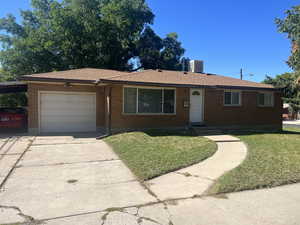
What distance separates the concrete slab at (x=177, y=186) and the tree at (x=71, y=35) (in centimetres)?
1852

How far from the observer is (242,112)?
41.0 feet

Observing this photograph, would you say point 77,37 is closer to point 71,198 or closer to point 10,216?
point 71,198

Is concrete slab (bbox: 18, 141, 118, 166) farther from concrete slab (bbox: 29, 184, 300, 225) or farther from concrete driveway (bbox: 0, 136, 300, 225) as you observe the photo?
concrete slab (bbox: 29, 184, 300, 225)

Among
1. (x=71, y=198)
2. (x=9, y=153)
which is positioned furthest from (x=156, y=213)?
(x=9, y=153)

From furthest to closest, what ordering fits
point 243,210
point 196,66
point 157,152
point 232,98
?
1. point 196,66
2. point 232,98
3. point 157,152
4. point 243,210

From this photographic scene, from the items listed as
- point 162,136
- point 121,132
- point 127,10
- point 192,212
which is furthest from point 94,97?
point 127,10

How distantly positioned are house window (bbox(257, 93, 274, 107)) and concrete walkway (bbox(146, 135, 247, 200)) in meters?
7.71

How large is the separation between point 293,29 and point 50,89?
13521 millimetres

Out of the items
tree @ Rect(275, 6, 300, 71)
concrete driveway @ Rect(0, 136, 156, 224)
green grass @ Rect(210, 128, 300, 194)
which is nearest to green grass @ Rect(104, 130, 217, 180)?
concrete driveway @ Rect(0, 136, 156, 224)

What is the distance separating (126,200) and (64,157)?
3.51 metres

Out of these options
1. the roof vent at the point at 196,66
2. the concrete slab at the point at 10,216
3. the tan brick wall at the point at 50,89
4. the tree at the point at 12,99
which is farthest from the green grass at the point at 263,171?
the tree at the point at 12,99

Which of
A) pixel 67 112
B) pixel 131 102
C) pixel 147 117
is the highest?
pixel 131 102

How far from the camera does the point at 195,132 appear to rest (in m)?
10.4

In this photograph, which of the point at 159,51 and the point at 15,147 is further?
the point at 159,51
